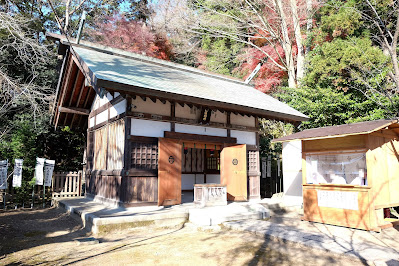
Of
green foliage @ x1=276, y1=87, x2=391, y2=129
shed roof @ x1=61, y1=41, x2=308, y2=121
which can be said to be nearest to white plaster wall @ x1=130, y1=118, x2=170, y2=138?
shed roof @ x1=61, y1=41, x2=308, y2=121

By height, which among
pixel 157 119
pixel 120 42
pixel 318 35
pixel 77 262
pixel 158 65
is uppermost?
pixel 120 42

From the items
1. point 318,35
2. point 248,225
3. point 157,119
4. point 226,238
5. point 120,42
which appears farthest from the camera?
point 120,42

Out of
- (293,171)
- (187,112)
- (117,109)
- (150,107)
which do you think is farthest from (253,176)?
(117,109)

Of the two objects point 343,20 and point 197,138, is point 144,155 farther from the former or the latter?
point 343,20

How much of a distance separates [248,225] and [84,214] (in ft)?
13.8

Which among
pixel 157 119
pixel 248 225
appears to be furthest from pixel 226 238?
pixel 157 119

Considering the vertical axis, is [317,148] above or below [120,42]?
below

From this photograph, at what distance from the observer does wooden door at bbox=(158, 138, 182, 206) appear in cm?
849

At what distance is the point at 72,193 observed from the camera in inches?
487

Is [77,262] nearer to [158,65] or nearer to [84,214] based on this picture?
[84,214]

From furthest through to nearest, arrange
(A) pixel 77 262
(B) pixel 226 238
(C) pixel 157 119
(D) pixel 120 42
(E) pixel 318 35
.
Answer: (D) pixel 120 42 → (E) pixel 318 35 → (C) pixel 157 119 → (B) pixel 226 238 → (A) pixel 77 262

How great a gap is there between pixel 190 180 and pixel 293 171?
5606 millimetres

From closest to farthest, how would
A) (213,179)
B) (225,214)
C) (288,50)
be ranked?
(225,214)
(213,179)
(288,50)

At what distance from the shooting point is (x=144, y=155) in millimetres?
8570
